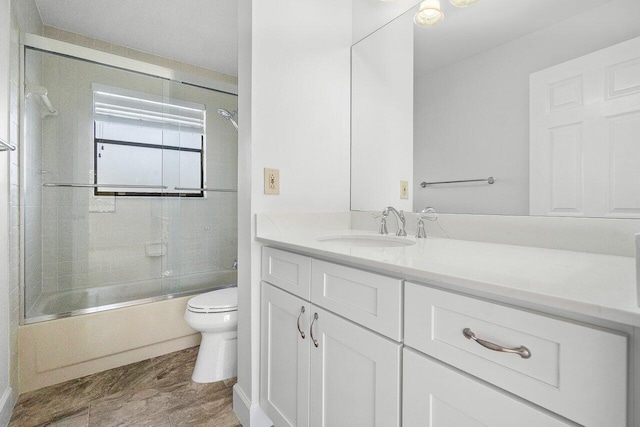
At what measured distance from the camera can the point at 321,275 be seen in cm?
103

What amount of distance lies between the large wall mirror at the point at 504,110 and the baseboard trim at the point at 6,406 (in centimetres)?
187

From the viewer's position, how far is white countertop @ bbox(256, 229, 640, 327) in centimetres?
48

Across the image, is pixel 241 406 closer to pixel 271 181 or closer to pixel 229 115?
pixel 271 181

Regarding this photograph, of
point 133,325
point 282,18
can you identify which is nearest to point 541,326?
point 282,18

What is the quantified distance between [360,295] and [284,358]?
0.53 meters

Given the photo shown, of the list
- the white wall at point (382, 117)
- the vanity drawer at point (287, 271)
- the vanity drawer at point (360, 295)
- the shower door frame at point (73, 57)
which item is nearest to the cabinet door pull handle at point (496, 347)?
the vanity drawer at point (360, 295)

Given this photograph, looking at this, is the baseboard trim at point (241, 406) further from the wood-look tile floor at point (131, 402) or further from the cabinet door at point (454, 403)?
the cabinet door at point (454, 403)

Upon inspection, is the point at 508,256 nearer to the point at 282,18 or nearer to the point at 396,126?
the point at 396,126

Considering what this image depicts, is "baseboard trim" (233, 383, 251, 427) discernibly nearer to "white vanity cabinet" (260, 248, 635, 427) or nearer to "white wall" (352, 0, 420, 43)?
"white vanity cabinet" (260, 248, 635, 427)

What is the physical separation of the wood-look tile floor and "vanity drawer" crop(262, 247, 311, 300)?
0.77 meters

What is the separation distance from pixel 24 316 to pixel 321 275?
1.79m

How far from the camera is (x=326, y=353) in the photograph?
100cm

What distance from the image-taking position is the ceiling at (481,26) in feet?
3.48

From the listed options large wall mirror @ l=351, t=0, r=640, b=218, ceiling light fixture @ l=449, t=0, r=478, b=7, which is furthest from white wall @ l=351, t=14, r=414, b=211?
ceiling light fixture @ l=449, t=0, r=478, b=7
